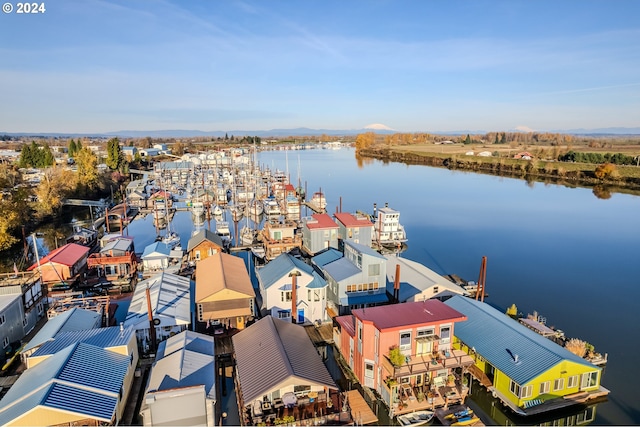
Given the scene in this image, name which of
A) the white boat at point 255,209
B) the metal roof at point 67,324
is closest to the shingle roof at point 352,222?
the white boat at point 255,209

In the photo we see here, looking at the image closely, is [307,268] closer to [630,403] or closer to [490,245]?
[630,403]

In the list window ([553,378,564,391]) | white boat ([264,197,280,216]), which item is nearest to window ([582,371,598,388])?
window ([553,378,564,391])

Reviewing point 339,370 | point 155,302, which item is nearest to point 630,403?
point 339,370

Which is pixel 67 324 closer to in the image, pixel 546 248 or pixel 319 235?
pixel 319 235

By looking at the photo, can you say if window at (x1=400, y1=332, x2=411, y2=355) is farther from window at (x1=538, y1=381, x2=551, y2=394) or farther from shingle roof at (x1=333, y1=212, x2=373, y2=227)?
shingle roof at (x1=333, y1=212, x2=373, y2=227)

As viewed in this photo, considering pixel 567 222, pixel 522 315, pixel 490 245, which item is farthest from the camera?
pixel 567 222

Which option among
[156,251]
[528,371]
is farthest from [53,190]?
[528,371]

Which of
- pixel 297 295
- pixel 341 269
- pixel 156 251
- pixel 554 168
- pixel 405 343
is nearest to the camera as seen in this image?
pixel 405 343
